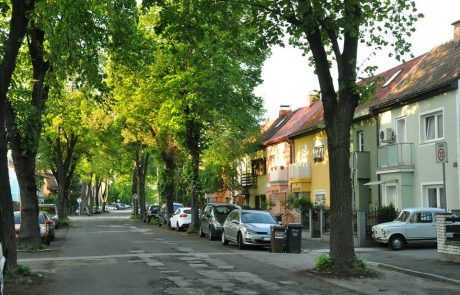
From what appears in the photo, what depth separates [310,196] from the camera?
123ft

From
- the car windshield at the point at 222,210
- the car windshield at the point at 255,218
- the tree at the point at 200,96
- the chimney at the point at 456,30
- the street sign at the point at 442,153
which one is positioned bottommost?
the car windshield at the point at 255,218

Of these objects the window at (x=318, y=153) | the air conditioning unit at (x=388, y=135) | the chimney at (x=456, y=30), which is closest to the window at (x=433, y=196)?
the air conditioning unit at (x=388, y=135)

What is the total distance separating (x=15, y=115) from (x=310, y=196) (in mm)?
23994

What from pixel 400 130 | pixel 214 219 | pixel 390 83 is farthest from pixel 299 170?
pixel 214 219

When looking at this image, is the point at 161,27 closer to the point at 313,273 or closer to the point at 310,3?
the point at 310,3

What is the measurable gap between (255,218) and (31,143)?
9.65 metres

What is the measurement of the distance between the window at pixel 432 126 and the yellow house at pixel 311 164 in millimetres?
9663

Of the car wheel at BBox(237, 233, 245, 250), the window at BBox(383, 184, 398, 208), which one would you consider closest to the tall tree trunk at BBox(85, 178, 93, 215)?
the window at BBox(383, 184, 398, 208)

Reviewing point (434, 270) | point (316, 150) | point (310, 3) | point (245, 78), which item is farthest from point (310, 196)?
point (310, 3)

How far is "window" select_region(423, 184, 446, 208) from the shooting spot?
79.3ft

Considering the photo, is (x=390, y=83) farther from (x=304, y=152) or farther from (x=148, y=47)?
(x=148, y=47)

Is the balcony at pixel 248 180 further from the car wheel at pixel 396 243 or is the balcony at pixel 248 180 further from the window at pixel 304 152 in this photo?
the car wheel at pixel 396 243

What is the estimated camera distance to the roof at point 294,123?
4247 centimetres

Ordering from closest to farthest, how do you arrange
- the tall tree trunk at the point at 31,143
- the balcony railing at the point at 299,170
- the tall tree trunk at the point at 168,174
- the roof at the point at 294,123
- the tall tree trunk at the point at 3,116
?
the tall tree trunk at the point at 3,116
the tall tree trunk at the point at 31,143
the balcony railing at the point at 299,170
the tall tree trunk at the point at 168,174
the roof at the point at 294,123
